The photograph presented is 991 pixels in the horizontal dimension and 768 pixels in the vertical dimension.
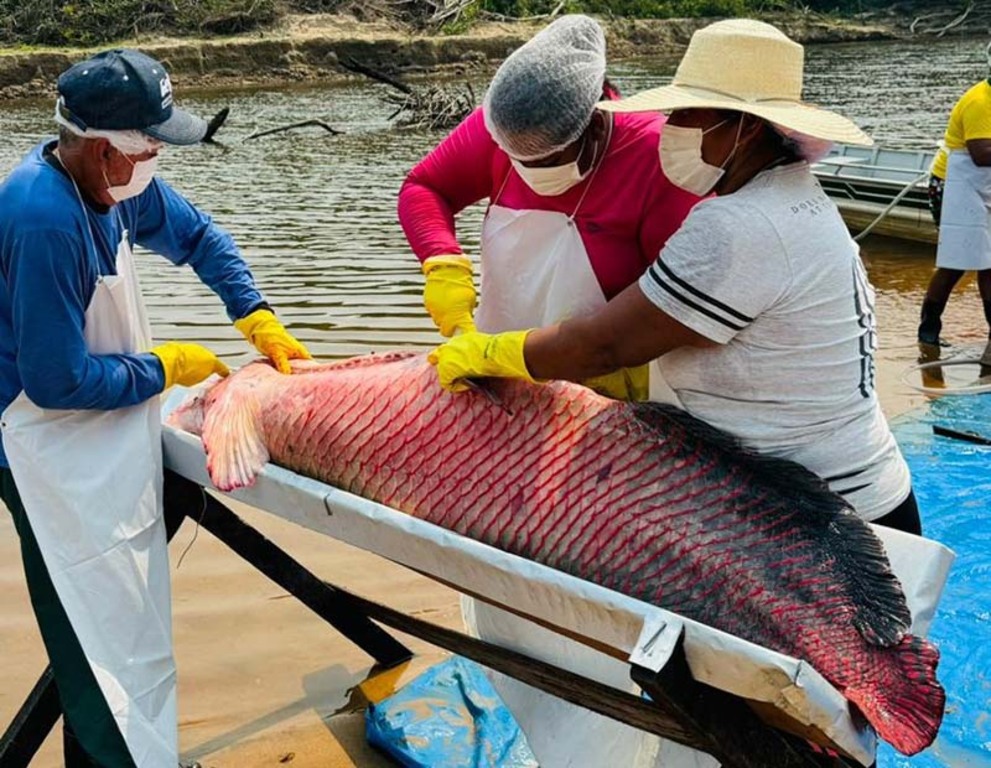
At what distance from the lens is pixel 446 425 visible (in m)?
2.43

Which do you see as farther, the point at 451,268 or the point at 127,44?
the point at 127,44

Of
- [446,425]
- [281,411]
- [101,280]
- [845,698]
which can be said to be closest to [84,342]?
[101,280]

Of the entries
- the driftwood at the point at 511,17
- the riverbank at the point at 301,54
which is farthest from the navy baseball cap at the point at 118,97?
the driftwood at the point at 511,17

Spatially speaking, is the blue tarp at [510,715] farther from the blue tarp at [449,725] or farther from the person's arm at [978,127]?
the person's arm at [978,127]

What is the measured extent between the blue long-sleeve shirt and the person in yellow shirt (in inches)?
219

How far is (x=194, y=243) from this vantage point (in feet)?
10.2

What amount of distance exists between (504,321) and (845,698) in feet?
4.41

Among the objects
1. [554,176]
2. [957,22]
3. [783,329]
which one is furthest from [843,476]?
[957,22]

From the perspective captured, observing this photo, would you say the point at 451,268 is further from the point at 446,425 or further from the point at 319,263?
the point at 319,263

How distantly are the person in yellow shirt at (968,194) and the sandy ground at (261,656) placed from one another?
4.33 metres

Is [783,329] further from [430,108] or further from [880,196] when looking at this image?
[430,108]

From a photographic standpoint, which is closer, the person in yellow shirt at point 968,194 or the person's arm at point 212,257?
the person's arm at point 212,257

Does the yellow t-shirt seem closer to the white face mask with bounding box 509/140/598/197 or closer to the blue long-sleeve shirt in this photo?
the white face mask with bounding box 509/140/598/197

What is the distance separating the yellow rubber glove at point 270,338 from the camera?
304 centimetres
